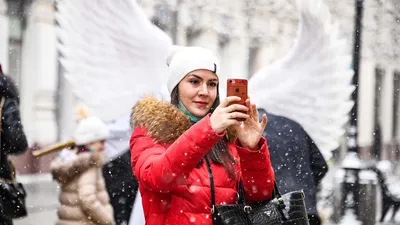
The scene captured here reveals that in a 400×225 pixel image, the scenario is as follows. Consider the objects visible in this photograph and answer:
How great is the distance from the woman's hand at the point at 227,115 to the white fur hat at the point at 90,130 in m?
2.53

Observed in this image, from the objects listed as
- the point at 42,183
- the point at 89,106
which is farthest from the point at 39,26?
the point at 89,106

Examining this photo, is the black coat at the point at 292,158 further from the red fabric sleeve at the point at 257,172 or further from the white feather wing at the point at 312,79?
the red fabric sleeve at the point at 257,172

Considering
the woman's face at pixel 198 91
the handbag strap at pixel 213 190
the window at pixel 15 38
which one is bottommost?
the handbag strap at pixel 213 190

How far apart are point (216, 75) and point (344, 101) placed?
6.60ft

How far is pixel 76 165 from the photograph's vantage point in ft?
15.4

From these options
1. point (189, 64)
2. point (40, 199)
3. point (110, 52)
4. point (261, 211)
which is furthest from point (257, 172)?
point (40, 199)

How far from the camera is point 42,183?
827cm

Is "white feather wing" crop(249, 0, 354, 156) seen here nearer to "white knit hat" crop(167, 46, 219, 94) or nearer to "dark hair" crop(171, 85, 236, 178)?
"white knit hat" crop(167, 46, 219, 94)

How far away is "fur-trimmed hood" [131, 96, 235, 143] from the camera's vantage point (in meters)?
2.36

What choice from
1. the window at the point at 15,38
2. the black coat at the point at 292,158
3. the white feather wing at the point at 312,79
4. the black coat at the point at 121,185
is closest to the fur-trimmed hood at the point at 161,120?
the black coat at the point at 292,158

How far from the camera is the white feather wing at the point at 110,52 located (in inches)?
155

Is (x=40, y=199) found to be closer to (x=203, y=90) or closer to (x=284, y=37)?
(x=284, y=37)

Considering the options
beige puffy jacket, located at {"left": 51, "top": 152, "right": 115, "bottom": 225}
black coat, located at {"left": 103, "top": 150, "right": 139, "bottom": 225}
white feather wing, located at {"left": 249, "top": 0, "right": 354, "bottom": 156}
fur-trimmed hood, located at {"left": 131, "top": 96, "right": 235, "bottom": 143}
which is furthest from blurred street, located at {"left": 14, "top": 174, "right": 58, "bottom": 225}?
fur-trimmed hood, located at {"left": 131, "top": 96, "right": 235, "bottom": 143}

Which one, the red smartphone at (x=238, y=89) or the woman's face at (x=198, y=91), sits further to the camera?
the woman's face at (x=198, y=91)
